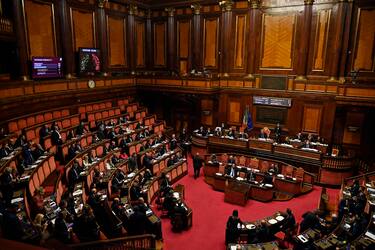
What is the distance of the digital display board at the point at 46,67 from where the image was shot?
1101 centimetres

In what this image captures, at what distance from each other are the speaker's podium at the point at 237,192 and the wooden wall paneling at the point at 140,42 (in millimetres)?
10167

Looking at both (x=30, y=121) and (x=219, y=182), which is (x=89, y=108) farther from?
(x=219, y=182)

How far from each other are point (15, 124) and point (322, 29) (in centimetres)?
1280

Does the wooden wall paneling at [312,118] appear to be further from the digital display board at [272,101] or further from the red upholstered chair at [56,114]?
the red upholstered chair at [56,114]

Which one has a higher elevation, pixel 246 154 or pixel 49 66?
pixel 49 66

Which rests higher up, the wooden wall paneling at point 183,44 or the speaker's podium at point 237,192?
the wooden wall paneling at point 183,44

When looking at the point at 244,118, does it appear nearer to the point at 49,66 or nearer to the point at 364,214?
the point at 364,214

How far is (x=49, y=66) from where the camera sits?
1152 cm

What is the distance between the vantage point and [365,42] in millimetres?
12055

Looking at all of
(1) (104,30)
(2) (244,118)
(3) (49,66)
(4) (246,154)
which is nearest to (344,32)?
(2) (244,118)

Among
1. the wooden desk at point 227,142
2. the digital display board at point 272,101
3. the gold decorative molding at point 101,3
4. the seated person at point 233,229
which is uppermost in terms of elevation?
the gold decorative molding at point 101,3

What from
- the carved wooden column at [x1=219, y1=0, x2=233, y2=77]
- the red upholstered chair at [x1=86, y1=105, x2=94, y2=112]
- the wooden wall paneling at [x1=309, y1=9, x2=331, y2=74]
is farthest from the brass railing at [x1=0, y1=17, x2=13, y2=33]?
the wooden wall paneling at [x1=309, y1=9, x2=331, y2=74]

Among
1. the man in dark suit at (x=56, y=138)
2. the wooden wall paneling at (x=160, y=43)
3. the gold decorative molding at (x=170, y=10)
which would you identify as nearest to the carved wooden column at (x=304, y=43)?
the gold decorative molding at (x=170, y=10)

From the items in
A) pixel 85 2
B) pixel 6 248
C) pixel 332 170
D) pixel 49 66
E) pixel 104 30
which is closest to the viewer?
pixel 6 248
